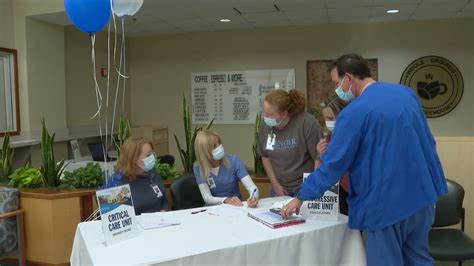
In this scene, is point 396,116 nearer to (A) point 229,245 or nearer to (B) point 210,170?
(A) point 229,245

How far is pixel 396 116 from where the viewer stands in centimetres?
178

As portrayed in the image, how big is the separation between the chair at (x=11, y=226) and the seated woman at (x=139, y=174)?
3.47 feet

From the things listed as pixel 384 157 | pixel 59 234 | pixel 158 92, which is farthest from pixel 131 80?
pixel 384 157

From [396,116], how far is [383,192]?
336 millimetres

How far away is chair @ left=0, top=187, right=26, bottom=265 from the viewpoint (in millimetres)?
3092

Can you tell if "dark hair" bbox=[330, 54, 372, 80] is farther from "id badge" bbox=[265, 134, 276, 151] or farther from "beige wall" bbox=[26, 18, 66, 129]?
"beige wall" bbox=[26, 18, 66, 129]

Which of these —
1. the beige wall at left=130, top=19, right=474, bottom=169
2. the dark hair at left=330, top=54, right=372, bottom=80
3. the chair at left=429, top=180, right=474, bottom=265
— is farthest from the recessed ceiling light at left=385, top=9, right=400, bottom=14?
the dark hair at left=330, top=54, right=372, bottom=80

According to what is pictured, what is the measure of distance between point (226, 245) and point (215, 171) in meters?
1.08

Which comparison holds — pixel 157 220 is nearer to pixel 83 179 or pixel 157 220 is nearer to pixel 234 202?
pixel 234 202

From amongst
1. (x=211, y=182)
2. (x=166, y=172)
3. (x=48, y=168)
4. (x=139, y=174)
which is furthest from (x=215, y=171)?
(x=48, y=168)

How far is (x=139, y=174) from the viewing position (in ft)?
Answer: 8.77

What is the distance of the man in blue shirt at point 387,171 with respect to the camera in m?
1.79

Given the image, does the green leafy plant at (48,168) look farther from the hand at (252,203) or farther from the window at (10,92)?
the hand at (252,203)

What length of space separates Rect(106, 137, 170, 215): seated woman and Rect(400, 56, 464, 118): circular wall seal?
4612mm
